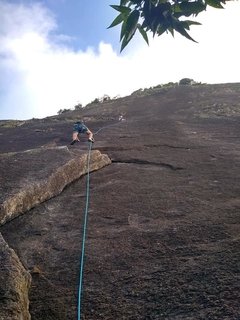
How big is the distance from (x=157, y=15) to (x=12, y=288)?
125 inches

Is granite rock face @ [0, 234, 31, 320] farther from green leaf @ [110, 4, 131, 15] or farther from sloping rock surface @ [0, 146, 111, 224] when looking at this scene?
green leaf @ [110, 4, 131, 15]

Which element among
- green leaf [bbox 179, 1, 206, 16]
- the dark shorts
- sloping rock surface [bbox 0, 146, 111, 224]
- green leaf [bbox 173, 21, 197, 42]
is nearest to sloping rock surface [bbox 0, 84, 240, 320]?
sloping rock surface [bbox 0, 146, 111, 224]

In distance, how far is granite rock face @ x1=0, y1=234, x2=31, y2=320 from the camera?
4.25 metres

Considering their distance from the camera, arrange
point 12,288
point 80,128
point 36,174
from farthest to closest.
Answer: point 80,128, point 36,174, point 12,288

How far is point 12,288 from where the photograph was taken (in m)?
4.55

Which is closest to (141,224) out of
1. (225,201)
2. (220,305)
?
(225,201)

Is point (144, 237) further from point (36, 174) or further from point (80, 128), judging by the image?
point (80, 128)

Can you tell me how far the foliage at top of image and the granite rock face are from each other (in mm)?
2871

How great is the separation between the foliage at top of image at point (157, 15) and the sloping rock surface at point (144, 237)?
9.45ft

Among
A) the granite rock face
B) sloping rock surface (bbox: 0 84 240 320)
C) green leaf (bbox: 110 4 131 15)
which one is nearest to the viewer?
green leaf (bbox: 110 4 131 15)

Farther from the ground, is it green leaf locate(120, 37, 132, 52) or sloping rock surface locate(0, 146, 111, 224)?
green leaf locate(120, 37, 132, 52)

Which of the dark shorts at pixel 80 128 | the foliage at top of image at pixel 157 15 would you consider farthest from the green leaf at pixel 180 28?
the dark shorts at pixel 80 128

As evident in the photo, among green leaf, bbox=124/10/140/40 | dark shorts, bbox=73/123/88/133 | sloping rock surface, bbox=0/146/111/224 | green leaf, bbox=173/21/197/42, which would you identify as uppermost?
green leaf, bbox=124/10/140/40

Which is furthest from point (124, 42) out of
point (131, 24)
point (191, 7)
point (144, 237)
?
point (144, 237)
